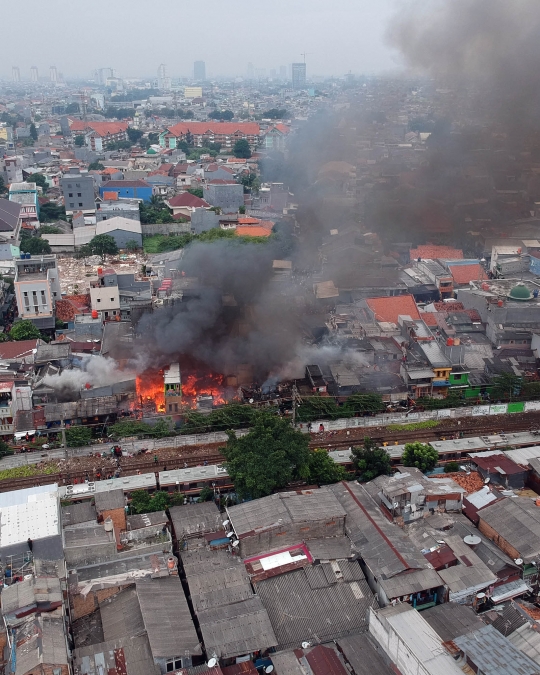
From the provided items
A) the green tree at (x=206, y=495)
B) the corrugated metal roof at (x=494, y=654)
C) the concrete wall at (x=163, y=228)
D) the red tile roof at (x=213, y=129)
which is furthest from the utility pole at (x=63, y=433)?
the red tile roof at (x=213, y=129)

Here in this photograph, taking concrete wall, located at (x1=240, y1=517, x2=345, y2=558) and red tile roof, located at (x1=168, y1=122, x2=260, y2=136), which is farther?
red tile roof, located at (x1=168, y1=122, x2=260, y2=136)

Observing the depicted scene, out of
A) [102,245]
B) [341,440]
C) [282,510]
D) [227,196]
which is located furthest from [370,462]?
[227,196]

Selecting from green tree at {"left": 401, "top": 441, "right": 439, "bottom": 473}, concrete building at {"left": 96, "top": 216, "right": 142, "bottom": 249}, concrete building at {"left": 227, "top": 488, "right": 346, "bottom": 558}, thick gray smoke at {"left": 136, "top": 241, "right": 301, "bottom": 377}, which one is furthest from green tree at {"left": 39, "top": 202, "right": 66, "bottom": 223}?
concrete building at {"left": 227, "top": 488, "right": 346, "bottom": 558}

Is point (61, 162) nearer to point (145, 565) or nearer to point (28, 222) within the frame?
point (28, 222)

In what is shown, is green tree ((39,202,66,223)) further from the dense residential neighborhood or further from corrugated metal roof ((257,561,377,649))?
corrugated metal roof ((257,561,377,649))

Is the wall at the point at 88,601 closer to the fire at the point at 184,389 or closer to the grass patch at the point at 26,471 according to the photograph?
the grass patch at the point at 26,471

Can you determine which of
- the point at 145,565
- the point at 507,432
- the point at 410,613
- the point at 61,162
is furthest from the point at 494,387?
the point at 61,162
